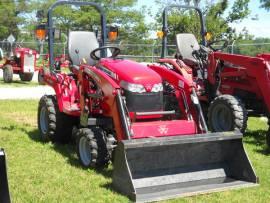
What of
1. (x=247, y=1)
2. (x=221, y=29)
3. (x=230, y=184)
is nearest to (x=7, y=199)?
(x=230, y=184)

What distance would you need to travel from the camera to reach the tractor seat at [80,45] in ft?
23.4

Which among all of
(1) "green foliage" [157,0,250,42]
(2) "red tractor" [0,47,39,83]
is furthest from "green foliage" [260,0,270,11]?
(2) "red tractor" [0,47,39,83]

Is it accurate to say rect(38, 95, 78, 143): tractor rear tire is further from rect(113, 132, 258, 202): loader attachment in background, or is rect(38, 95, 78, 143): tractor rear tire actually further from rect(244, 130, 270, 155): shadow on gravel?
rect(244, 130, 270, 155): shadow on gravel

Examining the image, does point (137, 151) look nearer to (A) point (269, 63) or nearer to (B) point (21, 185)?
(B) point (21, 185)

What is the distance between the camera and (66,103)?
261 inches

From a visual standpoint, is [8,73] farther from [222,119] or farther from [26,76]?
→ [222,119]

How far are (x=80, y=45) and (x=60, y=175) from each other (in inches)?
98.4

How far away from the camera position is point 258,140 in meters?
7.77

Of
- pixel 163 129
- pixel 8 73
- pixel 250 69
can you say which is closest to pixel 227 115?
pixel 250 69

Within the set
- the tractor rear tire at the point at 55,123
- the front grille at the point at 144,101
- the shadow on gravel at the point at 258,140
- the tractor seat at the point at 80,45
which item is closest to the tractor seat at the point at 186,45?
the shadow on gravel at the point at 258,140

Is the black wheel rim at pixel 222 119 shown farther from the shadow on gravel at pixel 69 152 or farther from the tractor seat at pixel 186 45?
the shadow on gravel at pixel 69 152

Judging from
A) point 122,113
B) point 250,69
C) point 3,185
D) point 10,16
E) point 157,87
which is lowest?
point 3,185

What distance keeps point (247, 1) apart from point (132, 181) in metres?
30.0

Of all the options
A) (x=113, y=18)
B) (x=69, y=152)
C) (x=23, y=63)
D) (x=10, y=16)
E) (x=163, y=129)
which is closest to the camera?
(x=163, y=129)
